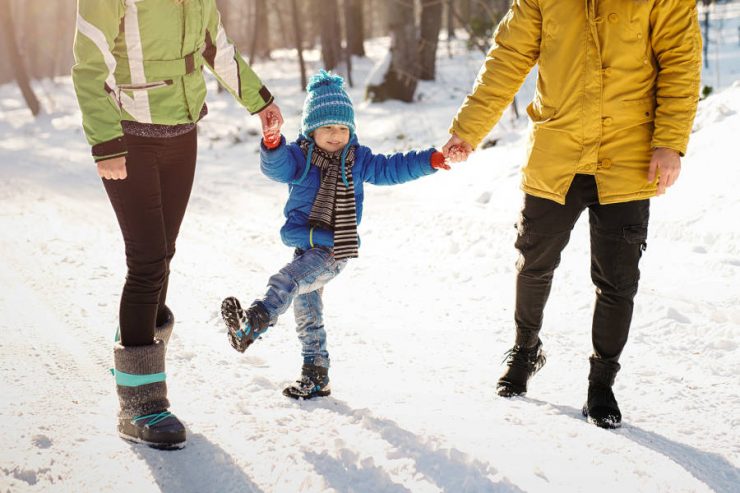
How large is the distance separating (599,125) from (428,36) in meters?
12.7

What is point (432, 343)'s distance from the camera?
414 centimetres

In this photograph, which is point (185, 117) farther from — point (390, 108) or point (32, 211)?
point (390, 108)

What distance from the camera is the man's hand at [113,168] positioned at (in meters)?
2.60

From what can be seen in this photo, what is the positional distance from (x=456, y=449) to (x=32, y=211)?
6023 mm

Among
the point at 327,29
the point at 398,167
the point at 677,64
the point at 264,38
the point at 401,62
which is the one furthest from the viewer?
the point at 264,38

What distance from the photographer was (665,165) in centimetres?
284

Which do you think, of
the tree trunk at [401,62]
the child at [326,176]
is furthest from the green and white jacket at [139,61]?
the tree trunk at [401,62]

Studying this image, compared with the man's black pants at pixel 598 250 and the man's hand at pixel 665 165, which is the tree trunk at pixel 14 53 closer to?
the man's black pants at pixel 598 250

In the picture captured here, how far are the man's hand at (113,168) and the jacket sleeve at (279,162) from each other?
66 cm

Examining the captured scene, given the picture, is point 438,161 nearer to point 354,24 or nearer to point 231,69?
point 231,69

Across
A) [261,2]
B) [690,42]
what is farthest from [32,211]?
[261,2]

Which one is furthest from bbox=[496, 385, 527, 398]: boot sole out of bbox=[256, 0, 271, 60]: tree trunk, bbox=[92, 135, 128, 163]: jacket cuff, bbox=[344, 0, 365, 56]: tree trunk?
bbox=[256, 0, 271, 60]: tree trunk

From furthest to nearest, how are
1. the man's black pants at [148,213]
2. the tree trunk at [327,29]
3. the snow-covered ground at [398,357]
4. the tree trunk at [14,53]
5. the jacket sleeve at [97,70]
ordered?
1. the tree trunk at [14,53]
2. the tree trunk at [327,29]
3. the man's black pants at [148,213]
4. the snow-covered ground at [398,357]
5. the jacket sleeve at [97,70]

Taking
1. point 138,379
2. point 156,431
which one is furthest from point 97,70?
point 156,431
